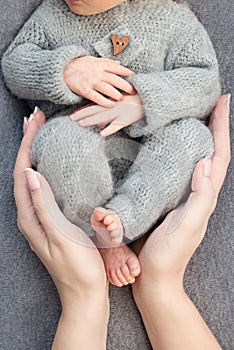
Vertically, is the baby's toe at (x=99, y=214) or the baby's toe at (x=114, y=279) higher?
the baby's toe at (x=99, y=214)

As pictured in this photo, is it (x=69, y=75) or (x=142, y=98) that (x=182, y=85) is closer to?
(x=142, y=98)

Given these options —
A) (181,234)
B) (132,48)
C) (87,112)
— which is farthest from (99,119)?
(181,234)

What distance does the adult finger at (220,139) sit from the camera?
135 cm

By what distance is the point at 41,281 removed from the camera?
1389mm

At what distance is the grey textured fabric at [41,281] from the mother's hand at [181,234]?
90 millimetres

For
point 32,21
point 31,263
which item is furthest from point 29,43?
point 31,263

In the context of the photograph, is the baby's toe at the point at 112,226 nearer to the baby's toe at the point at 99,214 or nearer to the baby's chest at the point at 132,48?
the baby's toe at the point at 99,214

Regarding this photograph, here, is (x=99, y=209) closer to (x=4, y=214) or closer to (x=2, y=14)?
(x=4, y=214)

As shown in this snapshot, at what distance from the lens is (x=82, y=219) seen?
1.29m

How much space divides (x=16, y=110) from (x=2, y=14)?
0.70ft

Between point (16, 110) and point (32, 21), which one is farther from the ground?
point (32, 21)

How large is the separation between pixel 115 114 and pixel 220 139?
0.76ft

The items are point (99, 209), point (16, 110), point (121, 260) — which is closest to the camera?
point (99, 209)

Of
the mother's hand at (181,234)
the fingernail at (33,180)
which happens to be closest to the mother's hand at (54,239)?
the fingernail at (33,180)
